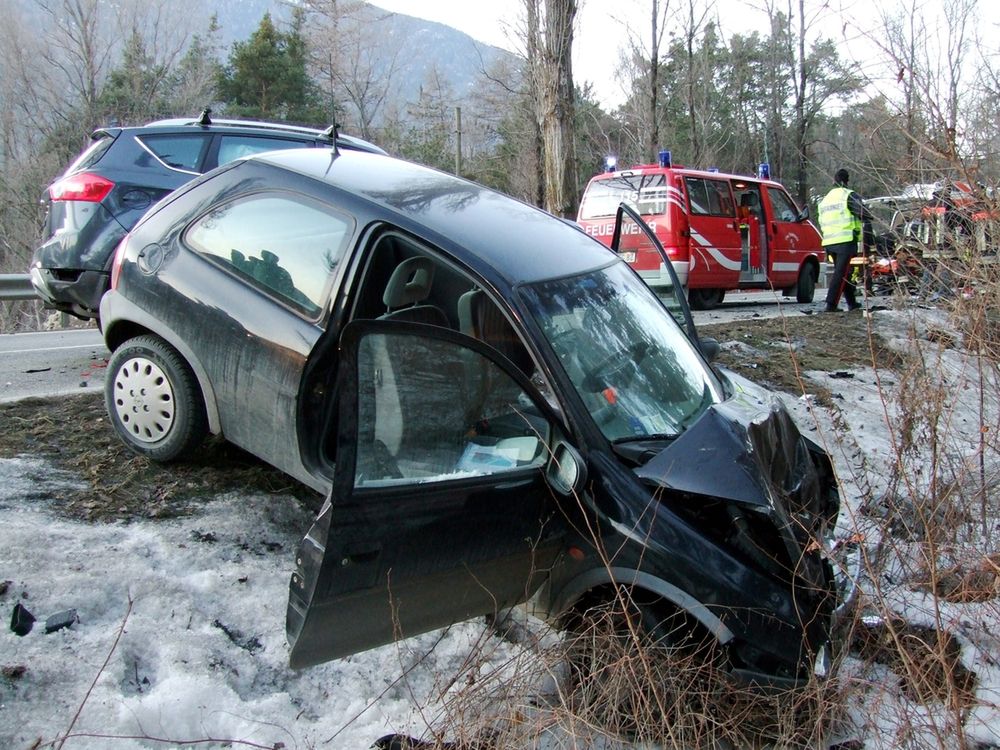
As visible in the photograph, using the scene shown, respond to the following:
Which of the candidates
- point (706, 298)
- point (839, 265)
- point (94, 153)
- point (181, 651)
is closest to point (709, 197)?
point (706, 298)

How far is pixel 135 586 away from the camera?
3.22 metres

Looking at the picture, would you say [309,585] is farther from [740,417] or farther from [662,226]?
[662,226]

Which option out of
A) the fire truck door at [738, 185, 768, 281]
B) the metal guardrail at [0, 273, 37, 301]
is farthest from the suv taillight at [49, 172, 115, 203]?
the fire truck door at [738, 185, 768, 281]

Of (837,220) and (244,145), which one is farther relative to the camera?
(837,220)

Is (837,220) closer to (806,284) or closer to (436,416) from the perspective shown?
(806,284)

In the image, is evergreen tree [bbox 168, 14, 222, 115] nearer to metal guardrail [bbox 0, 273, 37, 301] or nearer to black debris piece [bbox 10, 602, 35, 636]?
metal guardrail [bbox 0, 273, 37, 301]

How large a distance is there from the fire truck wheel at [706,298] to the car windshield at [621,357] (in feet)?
30.6

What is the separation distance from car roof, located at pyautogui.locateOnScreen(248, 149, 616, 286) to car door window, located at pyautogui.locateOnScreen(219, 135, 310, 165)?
10.7 ft

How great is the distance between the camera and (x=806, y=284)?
570 inches

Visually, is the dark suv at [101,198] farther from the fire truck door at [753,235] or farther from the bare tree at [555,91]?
the fire truck door at [753,235]

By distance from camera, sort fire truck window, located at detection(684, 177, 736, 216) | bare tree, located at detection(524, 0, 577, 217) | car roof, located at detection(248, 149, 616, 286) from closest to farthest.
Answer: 1. car roof, located at detection(248, 149, 616, 286)
2. bare tree, located at detection(524, 0, 577, 217)
3. fire truck window, located at detection(684, 177, 736, 216)

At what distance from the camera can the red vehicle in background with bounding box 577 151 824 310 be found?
39.1ft

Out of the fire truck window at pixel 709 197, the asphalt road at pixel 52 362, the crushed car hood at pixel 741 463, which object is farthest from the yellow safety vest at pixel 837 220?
the crushed car hood at pixel 741 463

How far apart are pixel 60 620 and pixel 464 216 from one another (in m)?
2.13
